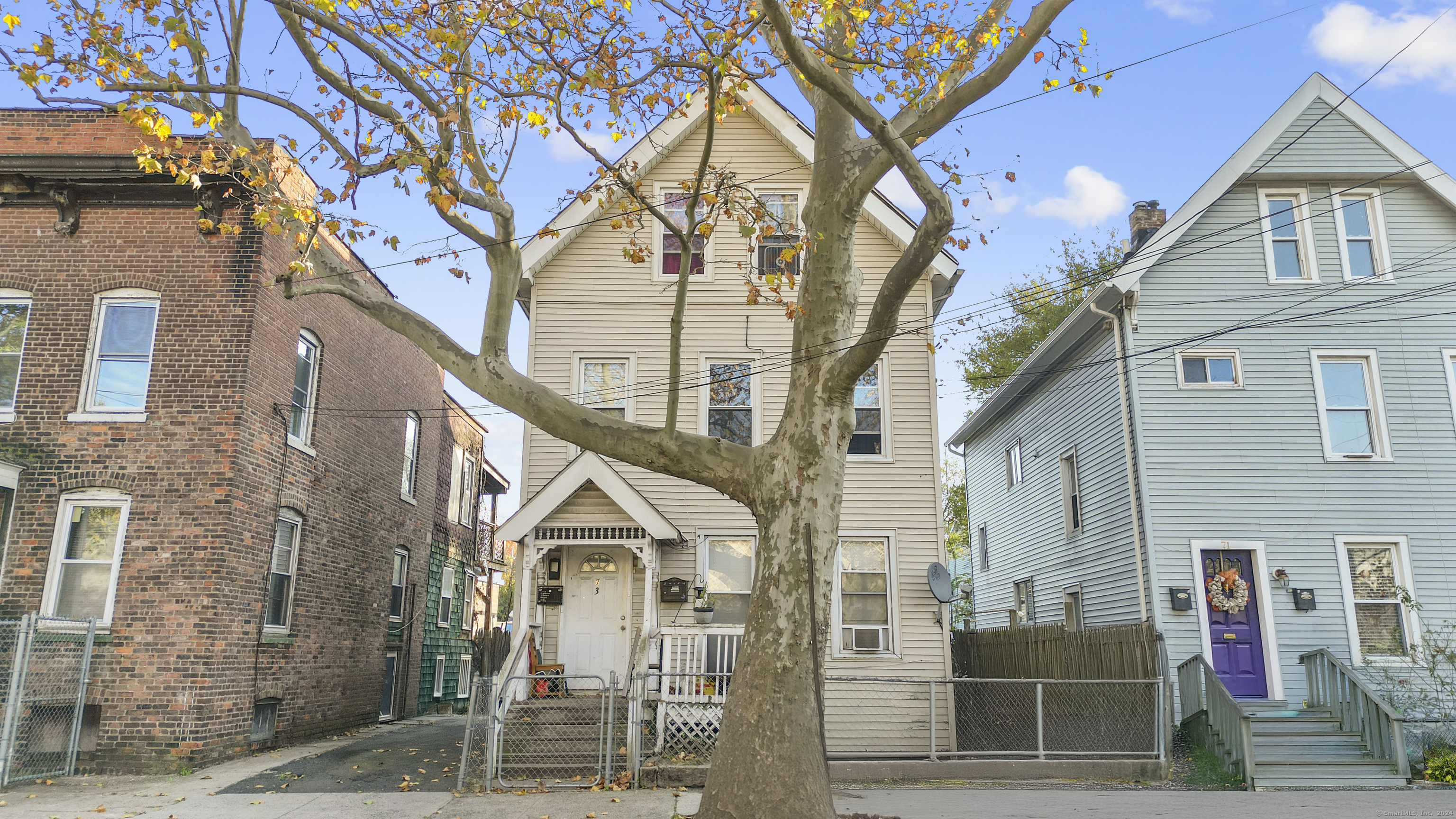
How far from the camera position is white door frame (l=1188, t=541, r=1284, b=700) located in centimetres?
1329

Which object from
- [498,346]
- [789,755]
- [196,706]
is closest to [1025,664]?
[789,755]

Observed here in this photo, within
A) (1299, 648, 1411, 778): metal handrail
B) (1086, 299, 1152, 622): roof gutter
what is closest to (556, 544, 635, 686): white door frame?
(1086, 299, 1152, 622): roof gutter

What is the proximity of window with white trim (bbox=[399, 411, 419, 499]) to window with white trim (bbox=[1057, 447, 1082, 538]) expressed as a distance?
1255 cm

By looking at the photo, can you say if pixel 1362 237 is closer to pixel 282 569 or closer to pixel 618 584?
pixel 618 584

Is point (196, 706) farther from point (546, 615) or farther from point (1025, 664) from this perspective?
point (1025, 664)

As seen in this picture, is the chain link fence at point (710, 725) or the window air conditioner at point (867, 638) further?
the window air conditioner at point (867, 638)

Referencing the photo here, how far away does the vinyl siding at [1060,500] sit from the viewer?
49.5 ft

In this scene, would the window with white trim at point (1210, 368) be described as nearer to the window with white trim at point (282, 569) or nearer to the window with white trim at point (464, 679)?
the window with white trim at point (282, 569)

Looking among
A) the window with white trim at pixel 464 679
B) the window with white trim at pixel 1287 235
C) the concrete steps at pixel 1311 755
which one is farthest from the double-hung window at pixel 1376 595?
the window with white trim at pixel 464 679

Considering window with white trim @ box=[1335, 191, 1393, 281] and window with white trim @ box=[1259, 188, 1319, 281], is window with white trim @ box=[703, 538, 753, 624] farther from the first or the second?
window with white trim @ box=[1335, 191, 1393, 281]

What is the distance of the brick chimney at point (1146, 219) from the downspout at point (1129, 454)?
2.31 meters

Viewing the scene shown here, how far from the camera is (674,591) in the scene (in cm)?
1388

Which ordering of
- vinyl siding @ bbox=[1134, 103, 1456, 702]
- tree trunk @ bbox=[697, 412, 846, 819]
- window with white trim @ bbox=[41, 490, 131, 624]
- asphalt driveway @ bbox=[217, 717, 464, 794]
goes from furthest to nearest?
vinyl siding @ bbox=[1134, 103, 1456, 702] < window with white trim @ bbox=[41, 490, 131, 624] < asphalt driveway @ bbox=[217, 717, 464, 794] < tree trunk @ bbox=[697, 412, 846, 819]

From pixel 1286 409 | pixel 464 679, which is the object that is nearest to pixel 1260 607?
pixel 1286 409
